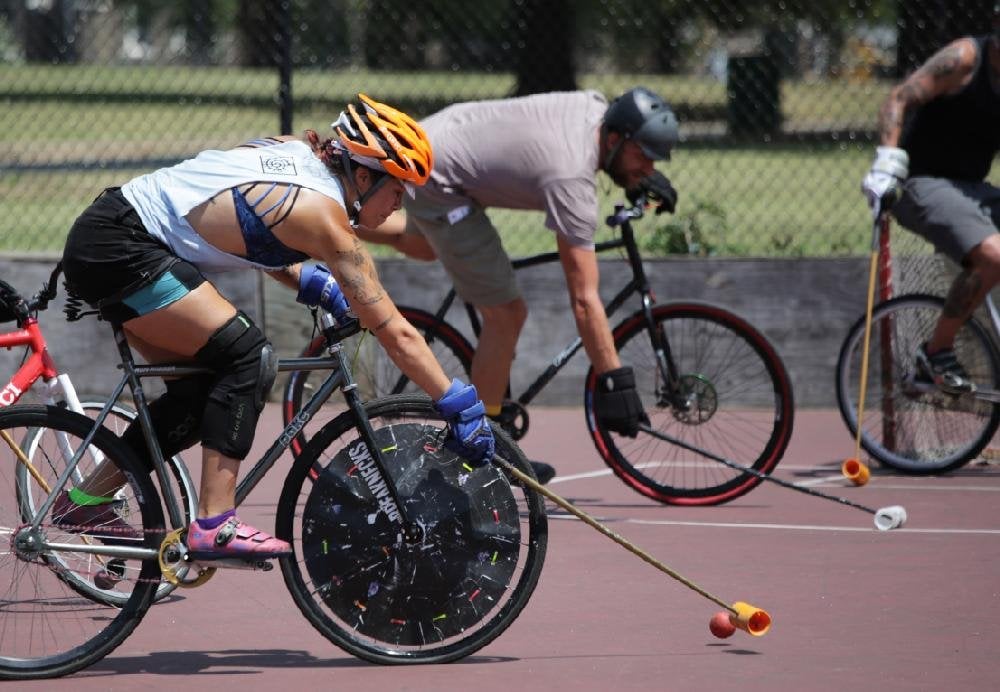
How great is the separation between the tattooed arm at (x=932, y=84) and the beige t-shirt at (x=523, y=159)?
1.64 metres

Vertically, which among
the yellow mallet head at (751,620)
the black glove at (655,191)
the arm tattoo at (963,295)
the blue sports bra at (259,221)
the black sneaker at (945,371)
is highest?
the blue sports bra at (259,221)

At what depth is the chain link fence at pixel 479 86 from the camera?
1095 cm

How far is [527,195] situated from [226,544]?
2.58 metres

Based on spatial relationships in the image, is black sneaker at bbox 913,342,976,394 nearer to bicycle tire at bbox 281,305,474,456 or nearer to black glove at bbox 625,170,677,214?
black glove at bbox 625,170,677,214

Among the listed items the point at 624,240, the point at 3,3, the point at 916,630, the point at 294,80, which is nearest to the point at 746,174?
the point at 294,80

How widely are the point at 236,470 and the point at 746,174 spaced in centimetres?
911

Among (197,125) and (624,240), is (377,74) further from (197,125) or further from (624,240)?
(624,240)

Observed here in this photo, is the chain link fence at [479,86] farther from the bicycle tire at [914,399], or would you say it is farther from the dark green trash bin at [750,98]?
the bicycle tire at [914,399]

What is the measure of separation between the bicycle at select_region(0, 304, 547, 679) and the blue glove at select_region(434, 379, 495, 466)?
146 mm

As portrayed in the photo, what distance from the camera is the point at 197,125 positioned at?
41.8 ft

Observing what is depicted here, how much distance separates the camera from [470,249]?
7.15 m

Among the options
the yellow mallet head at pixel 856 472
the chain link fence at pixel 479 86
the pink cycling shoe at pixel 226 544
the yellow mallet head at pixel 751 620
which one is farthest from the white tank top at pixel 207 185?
the chain link fence at pixel 479 86

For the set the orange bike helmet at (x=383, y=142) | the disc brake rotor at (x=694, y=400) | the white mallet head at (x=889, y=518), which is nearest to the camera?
the orange bike helmet at (x=383, y=142)

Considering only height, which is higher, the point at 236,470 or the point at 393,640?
the point at 236,470
